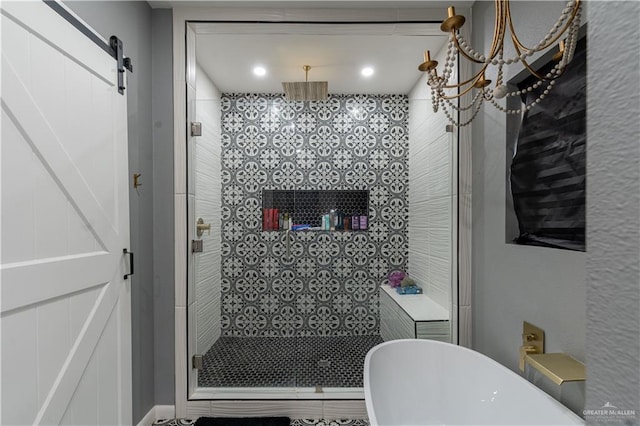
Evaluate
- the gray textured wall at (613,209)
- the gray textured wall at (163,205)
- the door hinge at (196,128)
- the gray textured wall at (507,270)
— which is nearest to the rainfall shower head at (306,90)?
the door hinge at (196,128)

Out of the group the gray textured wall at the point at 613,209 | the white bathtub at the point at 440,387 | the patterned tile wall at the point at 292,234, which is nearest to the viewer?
the gray textured wall at the point at 613,209

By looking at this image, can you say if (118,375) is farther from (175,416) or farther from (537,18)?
(537,18)

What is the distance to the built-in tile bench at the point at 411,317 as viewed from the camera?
7.09ft

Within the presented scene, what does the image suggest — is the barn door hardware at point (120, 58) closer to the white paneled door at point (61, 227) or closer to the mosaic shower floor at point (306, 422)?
the white paneled door at point (61, 227)

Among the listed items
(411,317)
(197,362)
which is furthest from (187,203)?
(411,317)

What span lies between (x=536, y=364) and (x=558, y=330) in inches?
8.4

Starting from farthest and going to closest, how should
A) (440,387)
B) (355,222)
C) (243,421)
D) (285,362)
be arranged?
(355,222) < (285,362) < (243,421) < (440,387)

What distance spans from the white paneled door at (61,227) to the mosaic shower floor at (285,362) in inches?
24.5

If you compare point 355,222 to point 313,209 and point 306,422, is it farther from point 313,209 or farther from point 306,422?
point 306,422

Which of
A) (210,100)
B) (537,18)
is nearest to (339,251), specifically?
(210,100)

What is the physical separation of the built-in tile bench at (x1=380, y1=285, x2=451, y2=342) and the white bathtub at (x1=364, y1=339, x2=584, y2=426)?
1.53 feet

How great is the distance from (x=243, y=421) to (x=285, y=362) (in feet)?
1.46

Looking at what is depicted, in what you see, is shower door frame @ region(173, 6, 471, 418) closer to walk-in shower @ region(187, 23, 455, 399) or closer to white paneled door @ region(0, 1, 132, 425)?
walk-in shower @ region(187, 23, 455, 399)

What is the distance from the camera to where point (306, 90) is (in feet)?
8.20
